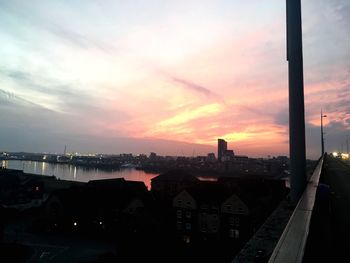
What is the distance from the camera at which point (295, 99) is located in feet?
20.2

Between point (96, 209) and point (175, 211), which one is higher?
point (175, 211)

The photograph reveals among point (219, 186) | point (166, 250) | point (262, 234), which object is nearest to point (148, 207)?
point (219, 186)

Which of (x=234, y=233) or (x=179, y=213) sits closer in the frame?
(x=234, y=233)

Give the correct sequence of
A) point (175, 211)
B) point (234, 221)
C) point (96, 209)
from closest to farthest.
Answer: point (234, 221) < point (175, 211) < point (96, 209)

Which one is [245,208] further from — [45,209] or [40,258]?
[45,209]

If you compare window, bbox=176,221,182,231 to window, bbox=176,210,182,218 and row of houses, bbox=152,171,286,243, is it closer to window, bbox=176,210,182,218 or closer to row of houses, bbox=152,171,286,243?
row of houses, bbox=152,171,286,243

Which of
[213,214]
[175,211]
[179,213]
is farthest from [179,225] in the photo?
[213,214]

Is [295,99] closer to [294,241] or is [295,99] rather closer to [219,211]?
[294,241]

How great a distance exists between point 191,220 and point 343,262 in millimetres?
29359

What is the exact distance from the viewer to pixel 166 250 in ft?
82.7

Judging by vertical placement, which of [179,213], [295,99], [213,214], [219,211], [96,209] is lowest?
[96,209]

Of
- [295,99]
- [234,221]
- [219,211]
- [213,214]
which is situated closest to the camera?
[295,99]

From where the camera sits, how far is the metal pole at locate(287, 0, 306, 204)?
6.12 meters

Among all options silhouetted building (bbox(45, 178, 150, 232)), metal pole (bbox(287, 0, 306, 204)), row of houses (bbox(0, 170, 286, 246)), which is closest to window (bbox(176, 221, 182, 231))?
row of houses (bbox(0, 170, 286, 246))
